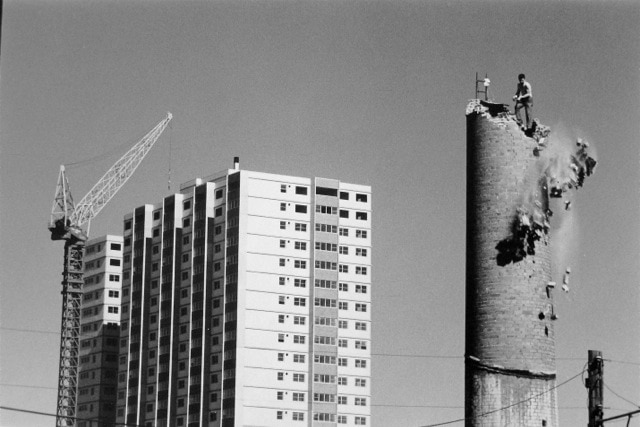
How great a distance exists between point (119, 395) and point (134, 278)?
16.5 metres

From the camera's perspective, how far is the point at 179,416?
6629 inches

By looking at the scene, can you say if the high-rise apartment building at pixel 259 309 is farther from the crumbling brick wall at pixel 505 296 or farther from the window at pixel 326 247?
the crumbling brick wall at pixel 505 296

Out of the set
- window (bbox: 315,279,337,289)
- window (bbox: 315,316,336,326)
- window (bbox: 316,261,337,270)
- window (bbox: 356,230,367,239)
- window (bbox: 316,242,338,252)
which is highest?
window (bbox: 356,230,367,239)

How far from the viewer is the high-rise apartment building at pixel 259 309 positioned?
164375 mm

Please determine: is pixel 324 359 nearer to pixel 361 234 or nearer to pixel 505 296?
pixel 361 234

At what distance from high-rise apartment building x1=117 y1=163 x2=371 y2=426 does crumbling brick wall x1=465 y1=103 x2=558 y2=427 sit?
91.1m

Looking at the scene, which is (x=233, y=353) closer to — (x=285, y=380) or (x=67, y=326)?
(x=285, y=380)

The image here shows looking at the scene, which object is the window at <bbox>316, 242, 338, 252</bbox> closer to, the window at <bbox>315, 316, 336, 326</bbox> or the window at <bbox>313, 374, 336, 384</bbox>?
the window at <bbox>315, 316, 336, 326</bbox>

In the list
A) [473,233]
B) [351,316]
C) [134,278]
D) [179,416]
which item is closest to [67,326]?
[134,278]

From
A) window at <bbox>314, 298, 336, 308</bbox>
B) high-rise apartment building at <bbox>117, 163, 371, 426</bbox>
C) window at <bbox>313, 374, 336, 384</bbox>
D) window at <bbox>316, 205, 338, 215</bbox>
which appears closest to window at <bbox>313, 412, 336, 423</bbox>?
high-rise apartment building at <bbox>117, 163, 371, 426</bbox>

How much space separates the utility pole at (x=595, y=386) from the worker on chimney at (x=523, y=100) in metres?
27.3

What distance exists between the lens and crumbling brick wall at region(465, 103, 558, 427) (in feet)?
234

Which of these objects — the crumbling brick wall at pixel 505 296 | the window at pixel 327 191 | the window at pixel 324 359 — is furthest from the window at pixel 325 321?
the crumbling brick wall at pixel 505 296

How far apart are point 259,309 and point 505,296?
315ft
